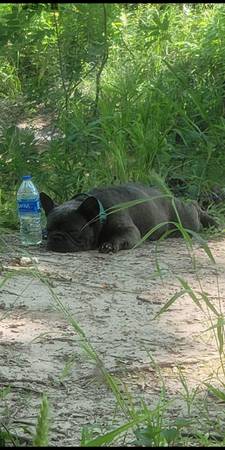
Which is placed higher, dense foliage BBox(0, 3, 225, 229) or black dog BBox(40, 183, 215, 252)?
dense foliage BBox(0, 3, 225, 229)

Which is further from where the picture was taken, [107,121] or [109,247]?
[107,121]

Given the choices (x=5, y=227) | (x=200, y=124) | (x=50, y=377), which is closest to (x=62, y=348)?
(x=50, y=377)

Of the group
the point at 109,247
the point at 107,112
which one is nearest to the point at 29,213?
the point at 109,247

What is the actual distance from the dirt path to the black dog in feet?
0.86

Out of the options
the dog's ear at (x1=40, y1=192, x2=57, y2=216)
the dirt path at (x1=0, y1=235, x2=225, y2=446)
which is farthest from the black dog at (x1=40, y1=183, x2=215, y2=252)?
the dirt path at (x1=0, y1=235, x2=225, y2=446)

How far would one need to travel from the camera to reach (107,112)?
8.20 meters

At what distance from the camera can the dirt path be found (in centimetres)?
379

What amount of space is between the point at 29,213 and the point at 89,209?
0.44 m

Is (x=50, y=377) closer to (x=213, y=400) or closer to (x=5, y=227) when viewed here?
(x=213, y=400)

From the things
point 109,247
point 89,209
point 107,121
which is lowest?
point 109,247

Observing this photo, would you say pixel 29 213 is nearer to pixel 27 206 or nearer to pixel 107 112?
pixel 27 206

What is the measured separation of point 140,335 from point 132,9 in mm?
7999

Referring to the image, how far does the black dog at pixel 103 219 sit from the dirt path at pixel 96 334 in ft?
0.86

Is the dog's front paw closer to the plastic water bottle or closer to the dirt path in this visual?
the dirt path
